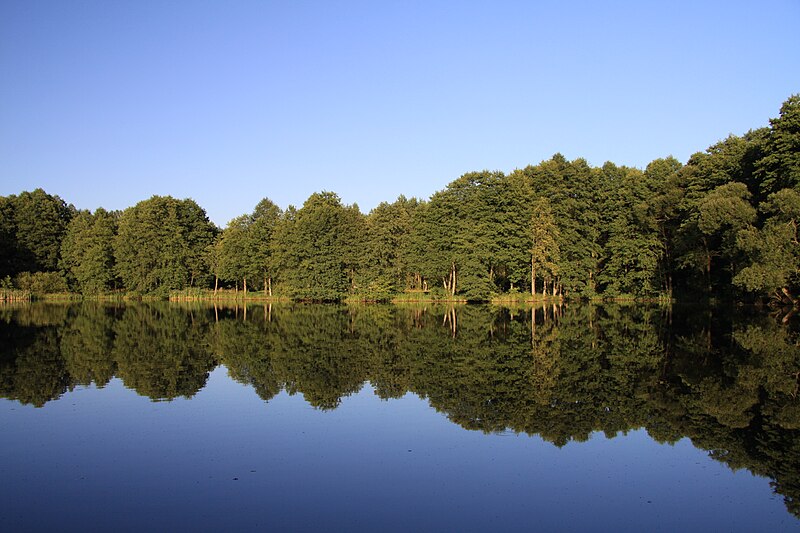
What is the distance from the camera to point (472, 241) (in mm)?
61469

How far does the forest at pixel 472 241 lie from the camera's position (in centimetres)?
5055

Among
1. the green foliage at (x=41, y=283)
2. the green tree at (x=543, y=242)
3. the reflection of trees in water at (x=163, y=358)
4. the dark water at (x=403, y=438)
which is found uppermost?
the green tree at (x=543, y=242)

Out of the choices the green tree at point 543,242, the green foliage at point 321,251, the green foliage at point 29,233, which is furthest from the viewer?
the green foliage at point 29,233

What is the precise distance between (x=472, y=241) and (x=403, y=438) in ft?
166

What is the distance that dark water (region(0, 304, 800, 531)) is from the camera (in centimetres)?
825

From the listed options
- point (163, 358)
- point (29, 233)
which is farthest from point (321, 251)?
point (29, 233)

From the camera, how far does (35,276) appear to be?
2970 inches

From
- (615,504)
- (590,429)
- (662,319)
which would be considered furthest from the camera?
(662,319)

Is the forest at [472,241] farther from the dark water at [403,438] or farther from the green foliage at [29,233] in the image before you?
the dark water at [403,438]

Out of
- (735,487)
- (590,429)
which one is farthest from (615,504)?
(590,429)

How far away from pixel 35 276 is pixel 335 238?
3879cm

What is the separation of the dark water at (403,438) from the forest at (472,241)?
2963 cm

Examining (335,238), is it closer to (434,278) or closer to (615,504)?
(434,278)

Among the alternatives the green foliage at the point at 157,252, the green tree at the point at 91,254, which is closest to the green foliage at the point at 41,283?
the green tree at the point at 91,254
